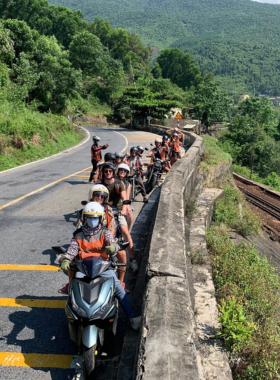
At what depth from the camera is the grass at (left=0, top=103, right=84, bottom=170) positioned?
1720 centimetres

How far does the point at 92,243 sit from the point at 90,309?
102cm

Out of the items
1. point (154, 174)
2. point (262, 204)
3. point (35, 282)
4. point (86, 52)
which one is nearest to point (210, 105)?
point (86, 52)

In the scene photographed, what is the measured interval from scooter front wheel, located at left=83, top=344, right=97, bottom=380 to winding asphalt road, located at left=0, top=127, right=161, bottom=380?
20 centimetres

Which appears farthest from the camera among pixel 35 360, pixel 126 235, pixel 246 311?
pixel 126 235

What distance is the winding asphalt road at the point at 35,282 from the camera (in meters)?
3.73

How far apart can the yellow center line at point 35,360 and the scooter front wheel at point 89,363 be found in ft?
→ 1.17

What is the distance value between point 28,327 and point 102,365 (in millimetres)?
1137

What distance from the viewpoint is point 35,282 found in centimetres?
529

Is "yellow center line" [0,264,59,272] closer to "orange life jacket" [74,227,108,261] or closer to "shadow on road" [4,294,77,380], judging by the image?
"shadow on road" [4,294,77,380]

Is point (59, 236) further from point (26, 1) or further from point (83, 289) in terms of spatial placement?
point (26, 1)

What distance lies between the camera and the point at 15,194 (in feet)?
34.8

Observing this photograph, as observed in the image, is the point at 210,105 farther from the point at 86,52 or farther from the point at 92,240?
the point at 92,240

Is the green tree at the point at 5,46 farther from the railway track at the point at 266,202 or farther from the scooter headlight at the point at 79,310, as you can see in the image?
the scooter headlight at the point at 79,310

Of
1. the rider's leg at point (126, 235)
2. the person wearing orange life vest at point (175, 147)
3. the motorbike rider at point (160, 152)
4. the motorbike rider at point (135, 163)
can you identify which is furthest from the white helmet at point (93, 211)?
the person wearing orange life vest at point (175, 147)
